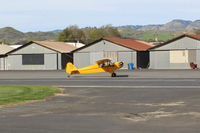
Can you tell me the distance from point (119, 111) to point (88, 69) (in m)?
28.8

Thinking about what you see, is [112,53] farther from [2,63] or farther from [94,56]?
[2,63]

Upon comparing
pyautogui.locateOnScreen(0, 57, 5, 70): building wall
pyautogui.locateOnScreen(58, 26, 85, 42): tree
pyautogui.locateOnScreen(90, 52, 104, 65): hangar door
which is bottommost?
pyautogui.locateOnScreen(0, 57, 5, 70): building wall

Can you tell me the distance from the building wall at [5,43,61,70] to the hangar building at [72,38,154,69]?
3.68 metres

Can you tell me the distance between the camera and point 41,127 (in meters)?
14.0

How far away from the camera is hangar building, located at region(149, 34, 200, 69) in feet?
214

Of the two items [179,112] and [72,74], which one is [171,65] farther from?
[179,112]

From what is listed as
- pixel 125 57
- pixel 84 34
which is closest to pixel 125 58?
pixel 125 57

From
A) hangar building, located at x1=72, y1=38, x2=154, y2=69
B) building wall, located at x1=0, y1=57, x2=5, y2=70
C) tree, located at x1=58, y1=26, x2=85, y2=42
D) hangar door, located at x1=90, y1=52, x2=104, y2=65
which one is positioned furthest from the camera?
tree, located at x1=58, y1=26, x2=85, y2=42

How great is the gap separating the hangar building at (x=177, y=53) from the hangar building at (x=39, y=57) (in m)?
15.9

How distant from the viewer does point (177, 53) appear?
66.7 metres

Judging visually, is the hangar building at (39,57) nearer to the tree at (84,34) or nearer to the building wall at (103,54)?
the building wall at (103,54)

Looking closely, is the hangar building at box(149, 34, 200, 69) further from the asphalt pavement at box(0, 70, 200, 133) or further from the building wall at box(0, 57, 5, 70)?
the asphalt pavement at box(0, 70, 200, 133)

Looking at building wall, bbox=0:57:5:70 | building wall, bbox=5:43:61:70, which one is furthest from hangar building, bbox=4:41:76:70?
building wall, bbox=0:57:5:70

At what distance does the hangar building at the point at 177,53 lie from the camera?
6519cm
